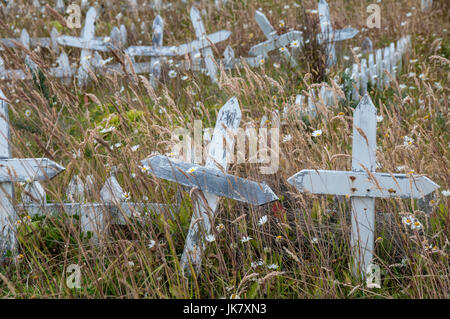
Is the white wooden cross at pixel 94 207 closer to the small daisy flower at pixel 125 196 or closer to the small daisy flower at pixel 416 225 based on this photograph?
the small daisy flower at pixel 125 196

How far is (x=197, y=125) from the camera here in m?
2.61

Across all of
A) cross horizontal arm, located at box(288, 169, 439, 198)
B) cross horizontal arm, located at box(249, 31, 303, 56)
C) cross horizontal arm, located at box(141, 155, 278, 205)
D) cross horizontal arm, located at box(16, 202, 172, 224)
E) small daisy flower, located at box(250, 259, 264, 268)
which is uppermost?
cross horizontal arm, located at box(249, 31, 303, 56)

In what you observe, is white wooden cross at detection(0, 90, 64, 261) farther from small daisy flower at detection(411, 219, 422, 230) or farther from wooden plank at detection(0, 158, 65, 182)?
small daisy flower at detection(411, 219, 422, 230)

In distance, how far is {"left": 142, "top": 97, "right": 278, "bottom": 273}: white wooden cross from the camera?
194cm

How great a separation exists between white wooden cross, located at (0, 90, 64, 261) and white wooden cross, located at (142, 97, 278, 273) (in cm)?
52

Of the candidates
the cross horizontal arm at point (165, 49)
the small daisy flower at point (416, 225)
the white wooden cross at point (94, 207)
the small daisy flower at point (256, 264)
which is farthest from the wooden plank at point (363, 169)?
the cross horizontal arm at point (165, 49)

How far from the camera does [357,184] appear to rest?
2.04 metres

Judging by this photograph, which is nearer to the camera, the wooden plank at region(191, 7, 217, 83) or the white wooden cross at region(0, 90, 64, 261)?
the white wooden cross at region(0, 90, 64, 261)

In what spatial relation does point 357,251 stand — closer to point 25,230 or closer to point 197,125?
point 197,125

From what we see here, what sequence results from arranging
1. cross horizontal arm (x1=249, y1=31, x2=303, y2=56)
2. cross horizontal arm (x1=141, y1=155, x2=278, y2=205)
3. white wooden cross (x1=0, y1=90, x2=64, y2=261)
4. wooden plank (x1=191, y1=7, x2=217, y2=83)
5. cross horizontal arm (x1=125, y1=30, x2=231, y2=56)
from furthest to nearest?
cross horizontal arm (x1=125, y1=30, x2=231, y2=56) < wooden plank (x1=191, y1=7, x2=217, y2=83) < cross horizontal arm (x1=249, y1=31, x2=303, y2=56) < white wooden cross (x1=0, y1=90, x2=64, y2=261) < cross horizontal arm (x1=141, y1=155, x2=278, y2=205)

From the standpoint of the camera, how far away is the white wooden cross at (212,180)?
1.94 metres

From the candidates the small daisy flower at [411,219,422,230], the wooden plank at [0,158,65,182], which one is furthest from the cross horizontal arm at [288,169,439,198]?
the wooden plank at [0,158,65,182]

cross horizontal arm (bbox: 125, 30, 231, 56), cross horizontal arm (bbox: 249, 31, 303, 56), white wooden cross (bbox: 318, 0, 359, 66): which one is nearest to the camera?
white wooden cross (bbox: 318, 0, 359, 66)

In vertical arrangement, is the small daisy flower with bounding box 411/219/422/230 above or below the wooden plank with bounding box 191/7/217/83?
below
